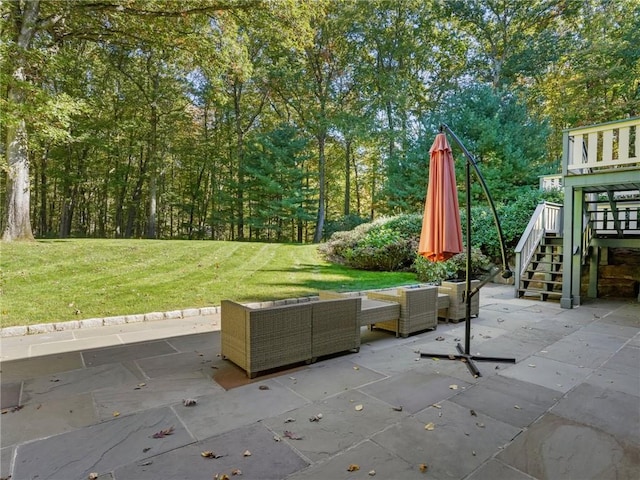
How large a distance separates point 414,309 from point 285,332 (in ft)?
6.50

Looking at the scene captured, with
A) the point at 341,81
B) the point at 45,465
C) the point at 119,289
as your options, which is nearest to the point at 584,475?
the point at 45,465

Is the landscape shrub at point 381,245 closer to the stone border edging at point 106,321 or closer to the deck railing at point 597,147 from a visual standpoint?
the deck railing at point 597,147

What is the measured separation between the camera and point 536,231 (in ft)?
27.0

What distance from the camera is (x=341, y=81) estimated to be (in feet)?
60.7

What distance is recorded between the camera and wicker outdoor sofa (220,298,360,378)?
10.3 feet

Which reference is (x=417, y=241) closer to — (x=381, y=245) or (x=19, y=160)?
(x=381, y=245)

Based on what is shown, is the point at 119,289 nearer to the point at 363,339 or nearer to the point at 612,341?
the point at 363,339

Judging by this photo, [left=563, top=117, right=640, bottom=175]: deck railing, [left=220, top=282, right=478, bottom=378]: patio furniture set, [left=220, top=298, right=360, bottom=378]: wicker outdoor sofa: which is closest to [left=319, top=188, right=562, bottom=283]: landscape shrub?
[left=563, top=117, right=640, bottom=175]: deck railing

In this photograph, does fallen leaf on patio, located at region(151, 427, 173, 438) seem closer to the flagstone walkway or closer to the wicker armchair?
the flagstone walkway

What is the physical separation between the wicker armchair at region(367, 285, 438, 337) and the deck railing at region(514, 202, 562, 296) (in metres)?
3.67

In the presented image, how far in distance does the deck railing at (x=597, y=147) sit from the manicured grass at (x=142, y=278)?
409 cm

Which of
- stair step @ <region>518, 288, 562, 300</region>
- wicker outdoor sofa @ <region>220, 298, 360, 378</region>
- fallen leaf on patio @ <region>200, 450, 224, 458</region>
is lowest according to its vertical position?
fallen leaf on patio @ <region>200, 450, 224, 458</region>

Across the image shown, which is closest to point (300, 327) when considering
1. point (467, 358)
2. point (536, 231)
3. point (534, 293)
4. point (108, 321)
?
point (467, 358)

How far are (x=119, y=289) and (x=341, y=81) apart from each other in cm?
1622
